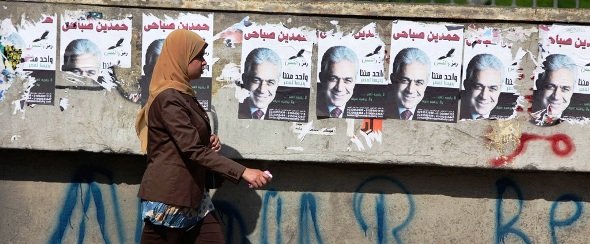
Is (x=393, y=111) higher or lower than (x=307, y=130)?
higher

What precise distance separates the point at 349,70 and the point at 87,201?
5.37 ft

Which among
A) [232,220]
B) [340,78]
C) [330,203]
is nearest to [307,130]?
[340,78]

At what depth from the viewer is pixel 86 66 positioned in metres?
5.70

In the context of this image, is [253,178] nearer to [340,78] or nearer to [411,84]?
[340,78]

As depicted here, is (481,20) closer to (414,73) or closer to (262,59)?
(414,73)

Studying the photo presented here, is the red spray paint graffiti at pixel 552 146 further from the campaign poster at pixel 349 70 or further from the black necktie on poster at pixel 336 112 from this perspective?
the black necktie on poster at pixel 336 112

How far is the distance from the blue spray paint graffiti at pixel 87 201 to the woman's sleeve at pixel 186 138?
44.9 inches

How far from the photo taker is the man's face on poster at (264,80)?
5.66 meters

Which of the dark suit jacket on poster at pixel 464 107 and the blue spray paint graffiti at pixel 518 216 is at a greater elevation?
the dark suit jacket on poster at pixel 464 107

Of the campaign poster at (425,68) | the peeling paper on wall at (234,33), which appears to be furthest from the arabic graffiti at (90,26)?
the campaign poster at (425,68)

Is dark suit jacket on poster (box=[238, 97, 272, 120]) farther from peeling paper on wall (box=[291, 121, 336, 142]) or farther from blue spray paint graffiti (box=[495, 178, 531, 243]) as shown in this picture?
blue spray paint graffiti (box=[495, 178, 531, 243])

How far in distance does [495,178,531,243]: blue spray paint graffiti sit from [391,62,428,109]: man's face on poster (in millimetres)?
687

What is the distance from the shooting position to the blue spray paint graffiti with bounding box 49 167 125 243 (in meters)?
5.89

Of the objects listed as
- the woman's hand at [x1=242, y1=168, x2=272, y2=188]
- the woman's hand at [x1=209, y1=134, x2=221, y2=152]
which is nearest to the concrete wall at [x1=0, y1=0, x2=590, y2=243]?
the woman's hand at [x1=209, y1=134, x2=221, y2=152]
